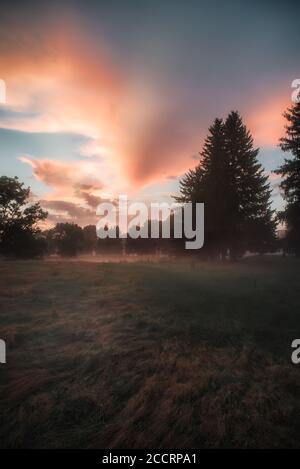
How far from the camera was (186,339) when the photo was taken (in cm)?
538

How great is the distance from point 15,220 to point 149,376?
3150 centimetres

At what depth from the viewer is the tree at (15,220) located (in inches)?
1153

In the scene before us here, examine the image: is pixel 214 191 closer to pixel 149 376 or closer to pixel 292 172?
pixel 292 172

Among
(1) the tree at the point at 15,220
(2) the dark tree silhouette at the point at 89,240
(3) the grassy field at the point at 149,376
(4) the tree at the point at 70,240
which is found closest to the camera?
(3) the grassy field at the point at 149,376

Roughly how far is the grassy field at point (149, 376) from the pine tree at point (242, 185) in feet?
56.2

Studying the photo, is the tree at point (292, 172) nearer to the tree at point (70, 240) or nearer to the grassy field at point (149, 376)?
the grassy field at point (149, 376)

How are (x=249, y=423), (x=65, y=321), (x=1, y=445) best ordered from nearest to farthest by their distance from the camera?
1. (x=1, y=445)
2. (x=249, y=423)
3. (x=65, y=321)

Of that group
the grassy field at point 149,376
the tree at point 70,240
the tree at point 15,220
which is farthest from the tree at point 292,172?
the tree at point 70,240

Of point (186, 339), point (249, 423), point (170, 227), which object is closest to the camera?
point (249, 423)

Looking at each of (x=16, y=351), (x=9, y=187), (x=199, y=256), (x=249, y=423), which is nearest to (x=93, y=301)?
(x=16, y=351)

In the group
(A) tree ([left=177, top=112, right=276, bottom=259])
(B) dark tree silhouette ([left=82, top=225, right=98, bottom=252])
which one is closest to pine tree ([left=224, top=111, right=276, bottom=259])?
(A) tree ([left=177, top=112, right=276, bottom=259])
